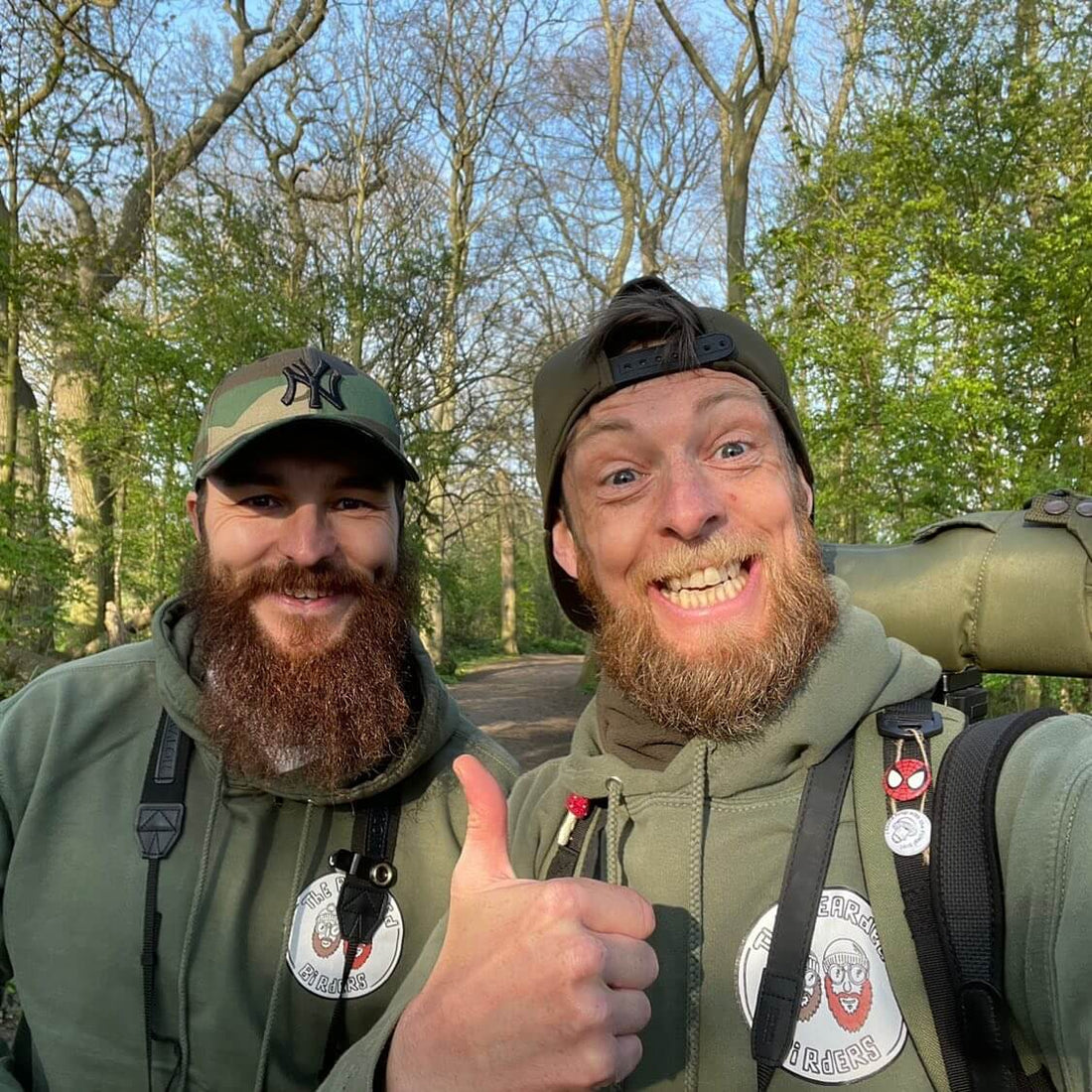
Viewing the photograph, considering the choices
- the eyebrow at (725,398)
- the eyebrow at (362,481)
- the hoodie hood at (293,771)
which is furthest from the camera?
the eyebrow at (362,481)

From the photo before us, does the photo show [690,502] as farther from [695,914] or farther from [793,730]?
[695,914]

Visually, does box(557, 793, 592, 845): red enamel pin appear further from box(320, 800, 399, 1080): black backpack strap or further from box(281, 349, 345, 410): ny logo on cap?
box(281, 349, 345, 410): ny logo on cap

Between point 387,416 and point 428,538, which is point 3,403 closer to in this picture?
point 387,416

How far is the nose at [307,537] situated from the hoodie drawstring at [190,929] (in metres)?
0.59

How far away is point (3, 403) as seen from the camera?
8.24 meters

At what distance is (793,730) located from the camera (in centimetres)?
162

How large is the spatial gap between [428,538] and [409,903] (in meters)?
16.5

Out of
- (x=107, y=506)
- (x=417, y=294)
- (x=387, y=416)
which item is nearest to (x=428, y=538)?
(x=417, y=294)

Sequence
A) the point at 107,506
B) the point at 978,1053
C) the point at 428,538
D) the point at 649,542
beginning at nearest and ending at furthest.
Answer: the point at 978,1053, the point at 649,542, the point at 107,506, the point at 428,538

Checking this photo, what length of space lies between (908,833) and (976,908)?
15 cm

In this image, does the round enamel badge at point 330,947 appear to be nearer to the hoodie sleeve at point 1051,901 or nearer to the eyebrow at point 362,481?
the eyebrow at point 362,481

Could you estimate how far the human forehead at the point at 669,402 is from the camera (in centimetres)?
195

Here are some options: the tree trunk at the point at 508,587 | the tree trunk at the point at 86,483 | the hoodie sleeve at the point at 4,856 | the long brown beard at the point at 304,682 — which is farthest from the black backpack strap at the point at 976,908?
the tree trunk at the point at 508,587

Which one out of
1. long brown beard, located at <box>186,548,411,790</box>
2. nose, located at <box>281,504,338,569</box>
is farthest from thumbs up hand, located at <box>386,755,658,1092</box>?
nose, located at <box>281,504,338,569</box>
